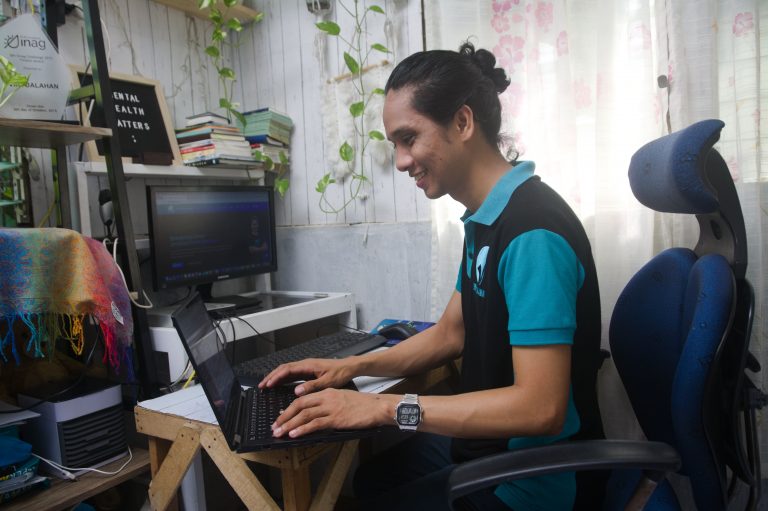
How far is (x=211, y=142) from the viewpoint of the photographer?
1919mm

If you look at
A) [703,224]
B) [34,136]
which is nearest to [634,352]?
[703,224]

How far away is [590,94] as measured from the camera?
1.45m

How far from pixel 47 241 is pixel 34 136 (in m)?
0.34

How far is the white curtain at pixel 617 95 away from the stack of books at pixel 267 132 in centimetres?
77

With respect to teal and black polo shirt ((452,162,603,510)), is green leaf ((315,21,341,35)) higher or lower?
higher

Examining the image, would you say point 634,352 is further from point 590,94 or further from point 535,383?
point 590,94

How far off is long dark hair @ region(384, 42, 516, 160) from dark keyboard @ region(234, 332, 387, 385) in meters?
0.68

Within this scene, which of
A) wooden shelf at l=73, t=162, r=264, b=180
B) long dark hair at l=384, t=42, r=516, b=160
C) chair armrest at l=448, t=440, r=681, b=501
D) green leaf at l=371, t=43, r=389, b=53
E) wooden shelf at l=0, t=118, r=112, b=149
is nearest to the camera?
chair armrest at l=448, t=440, r=681, b=501

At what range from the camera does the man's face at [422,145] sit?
1.02m

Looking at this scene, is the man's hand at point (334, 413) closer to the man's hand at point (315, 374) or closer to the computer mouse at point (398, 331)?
the man's hand at point (315, 374)

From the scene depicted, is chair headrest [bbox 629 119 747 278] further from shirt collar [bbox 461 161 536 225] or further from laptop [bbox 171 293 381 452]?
laptop [bbox 171 293 381 452]

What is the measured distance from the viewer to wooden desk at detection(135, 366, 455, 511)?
90 cm

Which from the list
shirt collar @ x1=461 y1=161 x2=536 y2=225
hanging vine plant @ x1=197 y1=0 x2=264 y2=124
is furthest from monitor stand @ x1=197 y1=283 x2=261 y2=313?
shirt collar @ x1=461 y1=161 x2=536 y2=225

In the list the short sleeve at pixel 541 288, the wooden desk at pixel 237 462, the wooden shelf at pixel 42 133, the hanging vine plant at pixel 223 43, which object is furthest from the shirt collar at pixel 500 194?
the hanging vine plant at pixel 223 43
